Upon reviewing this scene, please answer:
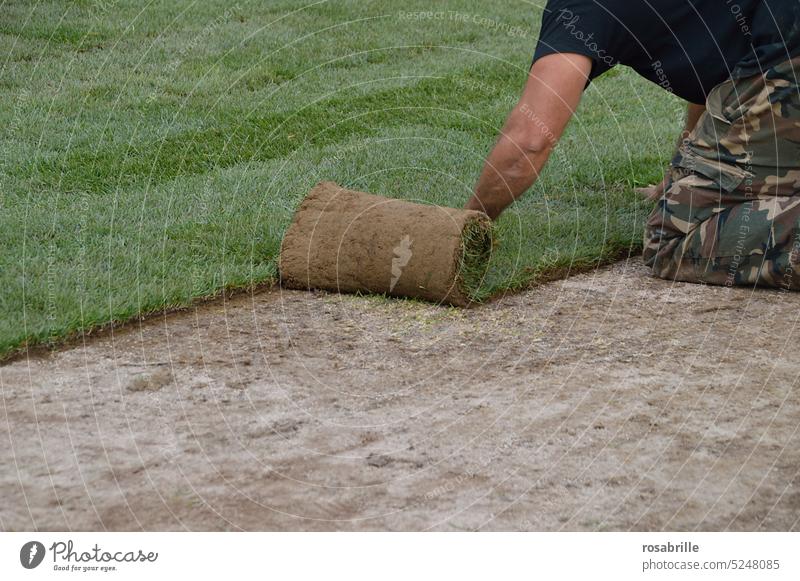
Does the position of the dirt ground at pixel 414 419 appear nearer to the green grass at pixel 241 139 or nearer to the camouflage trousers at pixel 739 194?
the camouflage trousers at pixel 739 194

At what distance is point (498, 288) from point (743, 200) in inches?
40.8

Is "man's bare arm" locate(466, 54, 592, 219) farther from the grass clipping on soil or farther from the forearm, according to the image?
the grass clipping on soil

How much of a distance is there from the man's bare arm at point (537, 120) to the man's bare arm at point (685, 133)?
0.92 meters

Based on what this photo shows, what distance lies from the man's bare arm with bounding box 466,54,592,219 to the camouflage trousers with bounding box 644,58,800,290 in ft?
1.89

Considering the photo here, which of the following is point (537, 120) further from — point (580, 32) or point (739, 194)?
point (739, 194)

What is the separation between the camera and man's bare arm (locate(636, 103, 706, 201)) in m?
4.92

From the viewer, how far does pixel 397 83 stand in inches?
274

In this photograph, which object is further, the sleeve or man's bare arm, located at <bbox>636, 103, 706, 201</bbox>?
man's bare arm, located at <bbox>636, 103, 706, 201</bbox>

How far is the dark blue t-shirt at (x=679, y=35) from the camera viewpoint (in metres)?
4.11

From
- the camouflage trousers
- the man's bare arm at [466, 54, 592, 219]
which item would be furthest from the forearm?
the camouflage trousers

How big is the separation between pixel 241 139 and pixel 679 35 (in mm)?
2525

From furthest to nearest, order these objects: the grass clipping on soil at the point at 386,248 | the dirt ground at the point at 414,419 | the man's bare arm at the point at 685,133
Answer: the man's bare arm at the point at 685,133 → the grass clipping on soil at the point at 386,248 → the dirt ground at the point at 414,419
